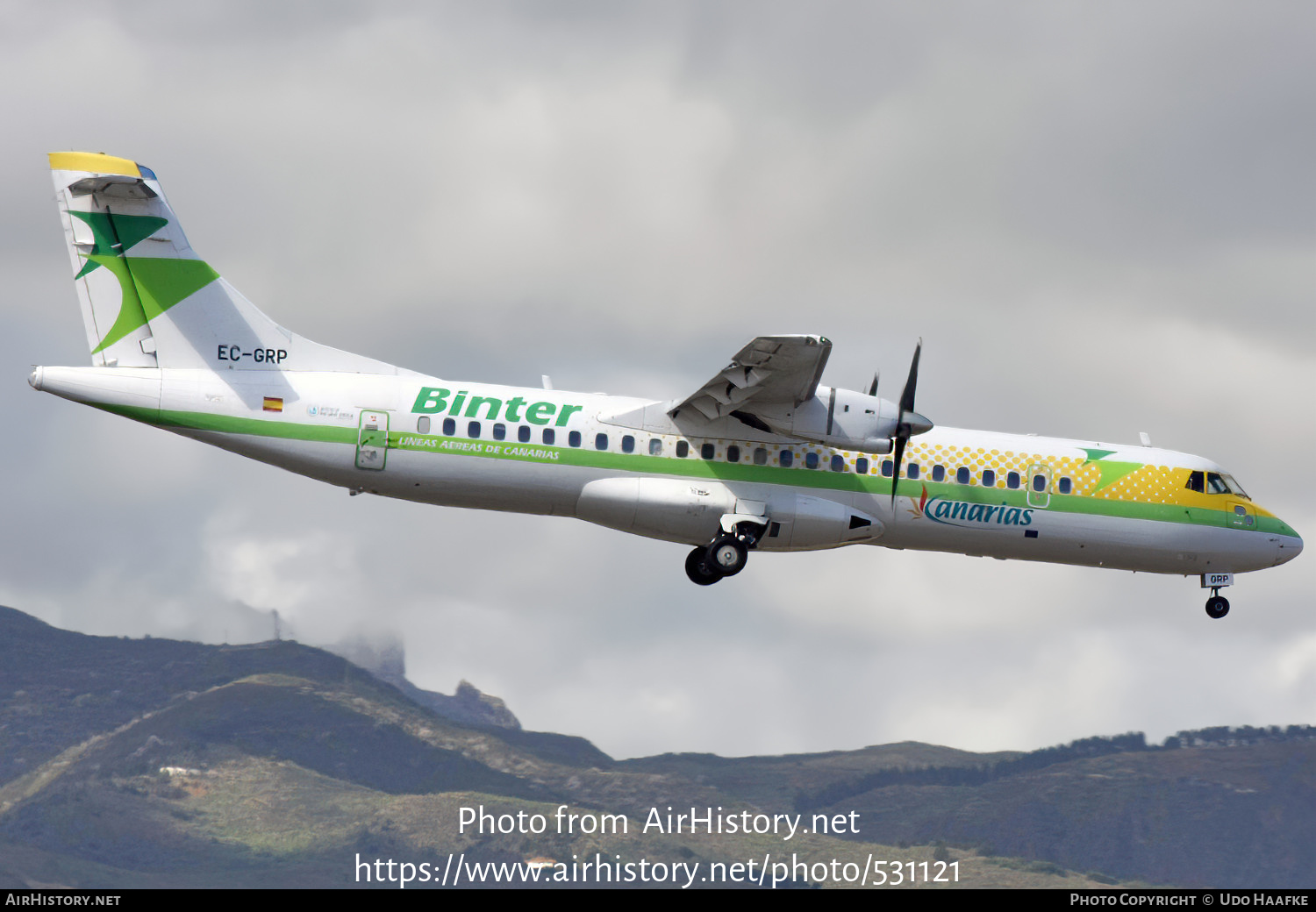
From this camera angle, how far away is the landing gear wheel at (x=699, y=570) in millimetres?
38625

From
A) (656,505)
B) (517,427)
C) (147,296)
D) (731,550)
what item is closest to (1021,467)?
(731,550)

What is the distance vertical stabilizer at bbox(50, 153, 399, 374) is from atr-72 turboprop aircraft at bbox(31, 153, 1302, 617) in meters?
0.04

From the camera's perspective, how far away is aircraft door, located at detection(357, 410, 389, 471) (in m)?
36.7

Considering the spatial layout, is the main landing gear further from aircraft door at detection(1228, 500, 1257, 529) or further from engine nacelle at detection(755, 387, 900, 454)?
aircraft door at detection(1228, 500, 1257, 529)

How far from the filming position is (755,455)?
38281mm

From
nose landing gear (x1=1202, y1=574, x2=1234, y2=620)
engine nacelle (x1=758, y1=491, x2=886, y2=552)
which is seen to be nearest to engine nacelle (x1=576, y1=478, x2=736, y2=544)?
engine nacelle (x1=758, y1=491, x2=886, y2=552)

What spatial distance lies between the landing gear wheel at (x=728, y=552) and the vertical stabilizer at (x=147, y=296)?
9450 mm

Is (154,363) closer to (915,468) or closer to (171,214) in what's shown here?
(171,214)

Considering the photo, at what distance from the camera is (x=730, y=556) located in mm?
37969

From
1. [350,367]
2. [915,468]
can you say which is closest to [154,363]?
[350,367]

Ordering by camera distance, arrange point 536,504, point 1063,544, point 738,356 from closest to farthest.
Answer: point 738,356 → point 536,504 → point 1063,544

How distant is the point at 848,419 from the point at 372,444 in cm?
1179
